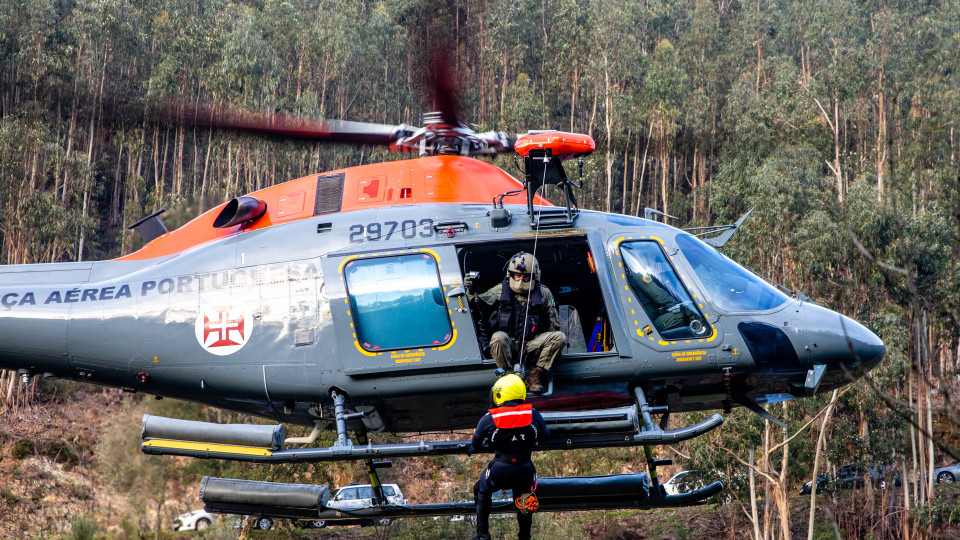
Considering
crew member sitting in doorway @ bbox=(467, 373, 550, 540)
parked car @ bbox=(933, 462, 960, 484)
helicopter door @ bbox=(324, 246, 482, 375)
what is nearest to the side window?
helicopter door @ bbox=(324, 246, 482, 375)

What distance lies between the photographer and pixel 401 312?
7.70 m

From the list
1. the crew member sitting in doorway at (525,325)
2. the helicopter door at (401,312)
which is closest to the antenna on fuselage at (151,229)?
the helicopter door at (401,312)

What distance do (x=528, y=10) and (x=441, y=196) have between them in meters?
43.1

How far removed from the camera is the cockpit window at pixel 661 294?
25.2ft

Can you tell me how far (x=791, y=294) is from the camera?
8156 millimetres

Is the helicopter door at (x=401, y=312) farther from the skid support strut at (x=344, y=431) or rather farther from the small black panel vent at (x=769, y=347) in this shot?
the small black panel vent at (x=769, y=347)

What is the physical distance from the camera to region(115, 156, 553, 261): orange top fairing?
8.40 meters

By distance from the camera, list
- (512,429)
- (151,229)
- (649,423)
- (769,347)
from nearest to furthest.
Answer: (512,429)
(649,423)
(769,347)
(151,229)

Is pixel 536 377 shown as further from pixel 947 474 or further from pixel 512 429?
pixel 947 474

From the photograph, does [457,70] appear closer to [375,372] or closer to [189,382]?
[375,372]

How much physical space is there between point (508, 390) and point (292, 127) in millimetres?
3278

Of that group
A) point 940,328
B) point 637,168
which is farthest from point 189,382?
point 637,168

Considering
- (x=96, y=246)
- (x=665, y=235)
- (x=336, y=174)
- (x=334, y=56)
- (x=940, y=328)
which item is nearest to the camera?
(x=665, y=235)

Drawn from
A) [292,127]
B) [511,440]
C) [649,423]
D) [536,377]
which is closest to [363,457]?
[511,440]
